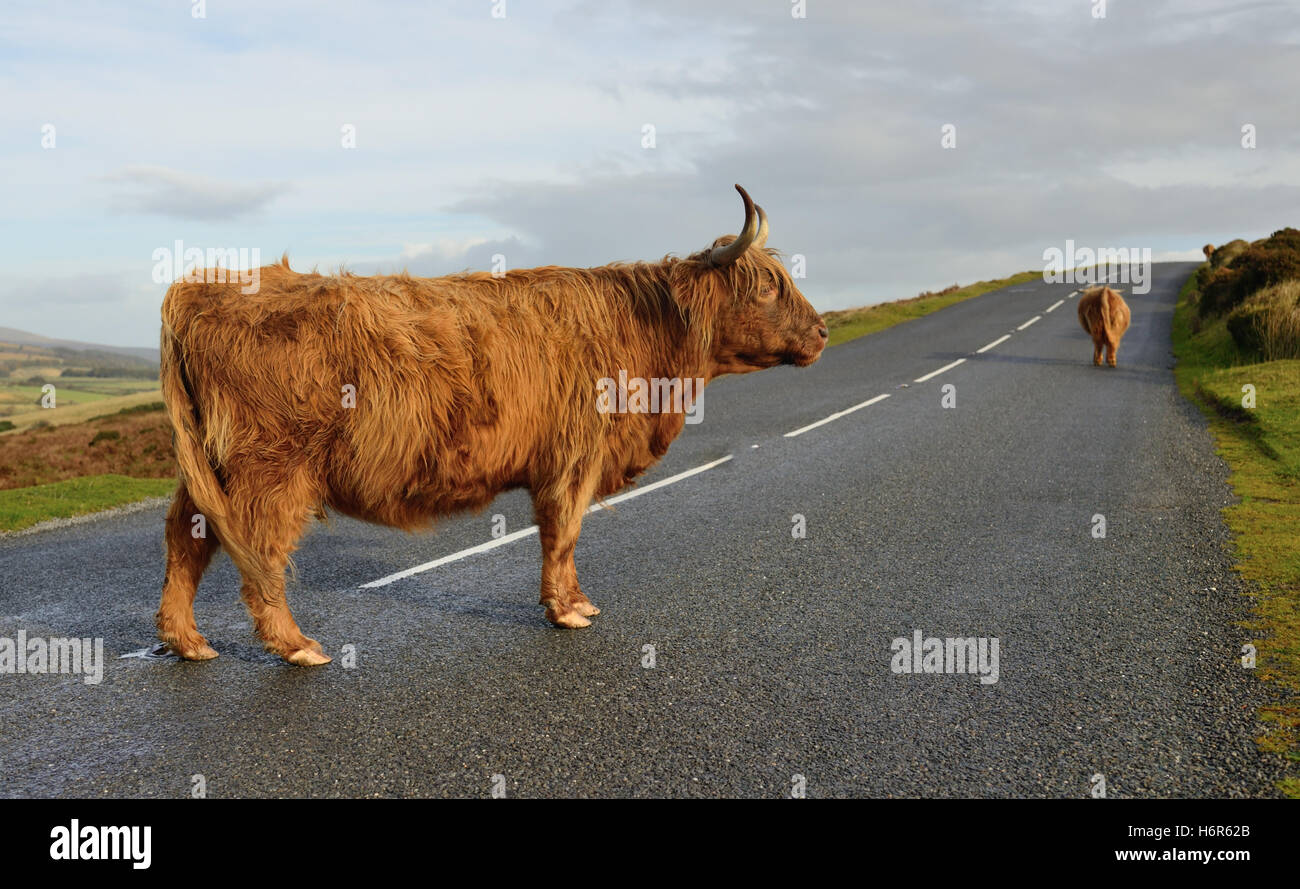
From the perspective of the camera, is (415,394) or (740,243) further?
(740,243)

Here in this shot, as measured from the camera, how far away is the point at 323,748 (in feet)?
11.2

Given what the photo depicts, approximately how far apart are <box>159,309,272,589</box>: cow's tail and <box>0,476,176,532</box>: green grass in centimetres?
495

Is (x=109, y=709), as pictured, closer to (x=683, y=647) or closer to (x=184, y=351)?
(x=184, y=351)

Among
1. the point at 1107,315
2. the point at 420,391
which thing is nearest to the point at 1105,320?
the point at 1107,315

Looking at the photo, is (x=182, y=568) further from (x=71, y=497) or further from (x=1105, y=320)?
(x=1105, y=320)

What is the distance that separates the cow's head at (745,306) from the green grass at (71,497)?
634 cm

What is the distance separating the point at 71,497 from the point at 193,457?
6.18 metres

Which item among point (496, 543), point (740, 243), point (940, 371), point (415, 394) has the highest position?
point (740, 243)

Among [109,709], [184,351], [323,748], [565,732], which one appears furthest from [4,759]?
[565,732]

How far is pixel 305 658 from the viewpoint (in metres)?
4.23

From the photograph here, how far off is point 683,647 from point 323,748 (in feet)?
5.69
